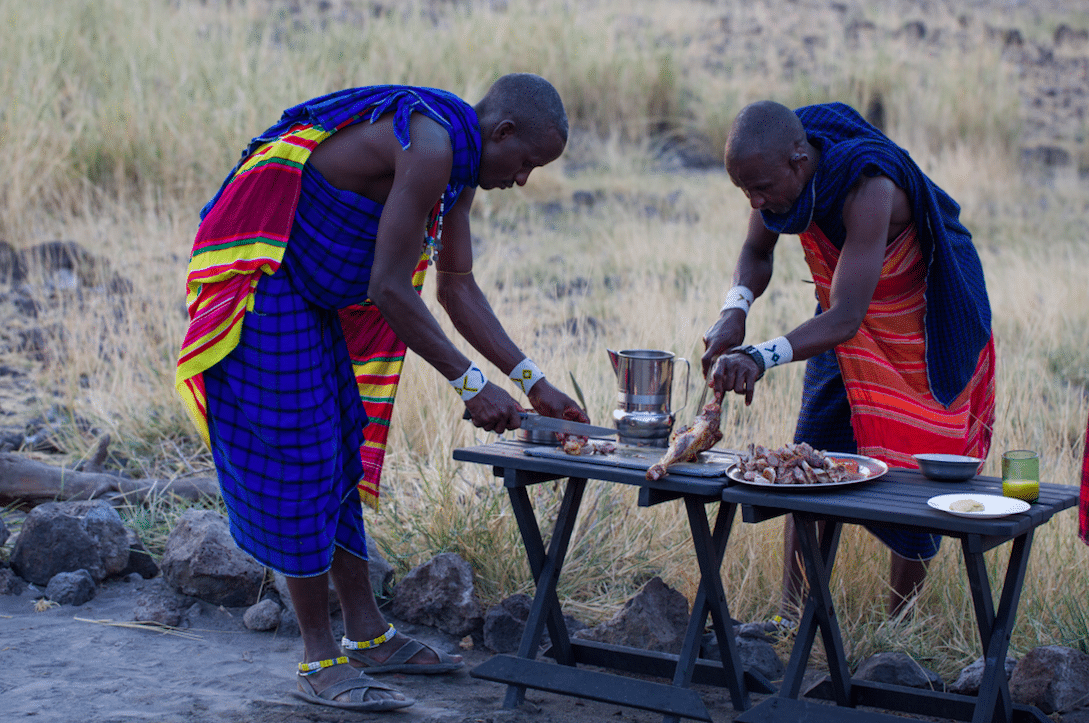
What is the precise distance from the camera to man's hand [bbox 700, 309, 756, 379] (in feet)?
12.1

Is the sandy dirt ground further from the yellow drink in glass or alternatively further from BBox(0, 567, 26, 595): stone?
the yellow drink in glass

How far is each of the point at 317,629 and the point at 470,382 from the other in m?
0.87

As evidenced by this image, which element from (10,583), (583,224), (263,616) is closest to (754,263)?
(263,616)

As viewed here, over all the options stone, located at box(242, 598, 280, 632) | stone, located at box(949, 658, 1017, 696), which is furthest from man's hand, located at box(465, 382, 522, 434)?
stone, located at box(949, 658, 1017, 696)

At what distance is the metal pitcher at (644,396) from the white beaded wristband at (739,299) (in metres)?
0.55

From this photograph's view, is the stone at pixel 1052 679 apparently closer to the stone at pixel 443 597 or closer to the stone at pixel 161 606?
the stone at pixel 443 597

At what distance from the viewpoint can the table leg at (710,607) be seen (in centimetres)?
314

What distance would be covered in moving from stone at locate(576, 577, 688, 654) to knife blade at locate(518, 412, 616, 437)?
0.78 metres

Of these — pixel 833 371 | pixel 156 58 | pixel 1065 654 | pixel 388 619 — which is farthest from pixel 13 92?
pixel 1065 654

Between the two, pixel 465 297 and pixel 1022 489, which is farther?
pixel 465 297

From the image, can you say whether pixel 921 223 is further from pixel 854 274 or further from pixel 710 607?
pixel 710 607

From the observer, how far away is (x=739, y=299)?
12.5 feet

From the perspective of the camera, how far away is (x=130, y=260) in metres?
7.71

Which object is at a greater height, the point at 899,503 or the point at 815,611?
the point at 899,503
